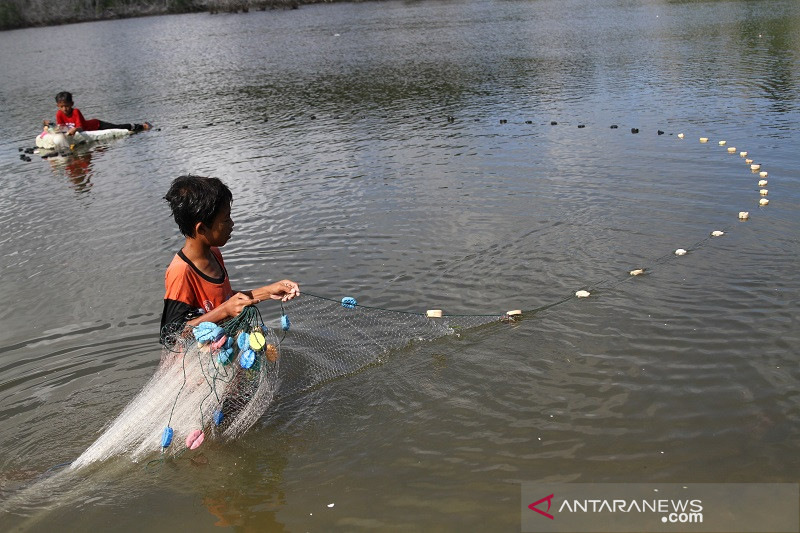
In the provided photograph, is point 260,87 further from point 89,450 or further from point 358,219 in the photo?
point 89,450

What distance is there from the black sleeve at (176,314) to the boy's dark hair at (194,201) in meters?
0.52

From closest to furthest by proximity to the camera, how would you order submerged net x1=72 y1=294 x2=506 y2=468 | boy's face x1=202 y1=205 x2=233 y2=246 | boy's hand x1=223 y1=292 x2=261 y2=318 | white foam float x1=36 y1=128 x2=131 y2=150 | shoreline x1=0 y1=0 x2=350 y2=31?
1. boy's hand x1=223 y1=292 x2=261 y2=318
2. boy's face x1=202 y1=205 x2=233 y2=246
3. submerged net x1=72 y1=294 x2=506 y2=468
4. white foam float x1=36 y1=128 x2=131 y2=150
5. shoreline x1=0 y1=0 x2=350 y2=31

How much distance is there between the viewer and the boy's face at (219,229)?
5000mm

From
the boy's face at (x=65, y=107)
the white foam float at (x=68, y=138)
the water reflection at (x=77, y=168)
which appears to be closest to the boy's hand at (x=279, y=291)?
the water reflection at (x=77, y=168)

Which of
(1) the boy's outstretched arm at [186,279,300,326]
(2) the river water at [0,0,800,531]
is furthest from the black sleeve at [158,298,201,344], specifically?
(2) the river water at [0,0,800,531]

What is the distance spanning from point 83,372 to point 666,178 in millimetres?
8386

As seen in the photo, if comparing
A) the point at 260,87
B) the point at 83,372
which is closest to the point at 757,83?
the point at 260,87

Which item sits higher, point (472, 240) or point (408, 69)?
point (408, 69)

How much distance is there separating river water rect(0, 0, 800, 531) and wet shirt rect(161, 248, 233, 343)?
1.07 meters

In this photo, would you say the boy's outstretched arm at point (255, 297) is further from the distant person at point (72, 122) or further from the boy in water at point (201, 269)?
the distant person at point (72, 122)

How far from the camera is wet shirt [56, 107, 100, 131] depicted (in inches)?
698

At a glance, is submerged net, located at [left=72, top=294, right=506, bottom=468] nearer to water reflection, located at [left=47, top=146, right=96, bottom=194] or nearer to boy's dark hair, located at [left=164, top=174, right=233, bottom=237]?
boy's dark hair, located at [left=164, top=174, right=233, bottom=237]

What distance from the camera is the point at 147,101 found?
23422 mm

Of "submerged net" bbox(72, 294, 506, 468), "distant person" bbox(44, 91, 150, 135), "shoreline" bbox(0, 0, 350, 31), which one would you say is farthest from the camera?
"shoreline" bbox(0, 0, 350, 31)
